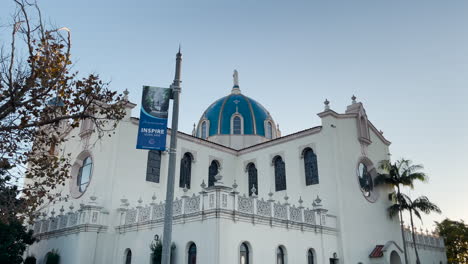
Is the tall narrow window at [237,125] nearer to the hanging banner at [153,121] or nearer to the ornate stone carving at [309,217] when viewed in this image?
the ornate stone carving at [309,217]

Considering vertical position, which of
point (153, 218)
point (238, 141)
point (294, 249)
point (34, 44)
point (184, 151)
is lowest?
point (294, 249)

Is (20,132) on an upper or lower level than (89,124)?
lower

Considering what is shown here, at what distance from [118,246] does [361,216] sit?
47.5 ft

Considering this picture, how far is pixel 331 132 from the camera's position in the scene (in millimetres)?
25125

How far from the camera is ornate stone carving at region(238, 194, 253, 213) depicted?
1792 cm

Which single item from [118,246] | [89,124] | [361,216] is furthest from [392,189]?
[89,124]

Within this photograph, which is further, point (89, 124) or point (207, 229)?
point (89, 124)

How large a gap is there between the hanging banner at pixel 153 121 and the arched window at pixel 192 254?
333 inches

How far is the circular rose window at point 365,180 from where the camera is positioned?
26.3 metres

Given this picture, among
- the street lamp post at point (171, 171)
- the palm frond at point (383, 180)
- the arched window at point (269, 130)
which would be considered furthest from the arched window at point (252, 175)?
the street lamp post at point (171, 171)

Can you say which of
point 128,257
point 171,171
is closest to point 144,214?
point 128,257

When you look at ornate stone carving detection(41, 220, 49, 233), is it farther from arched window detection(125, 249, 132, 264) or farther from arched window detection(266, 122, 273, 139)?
arched window detection(266, 122, 273, 139)

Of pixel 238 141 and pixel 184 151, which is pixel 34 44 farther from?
pixel 238 141

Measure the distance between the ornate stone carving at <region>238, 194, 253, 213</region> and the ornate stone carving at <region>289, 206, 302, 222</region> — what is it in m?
3.10
